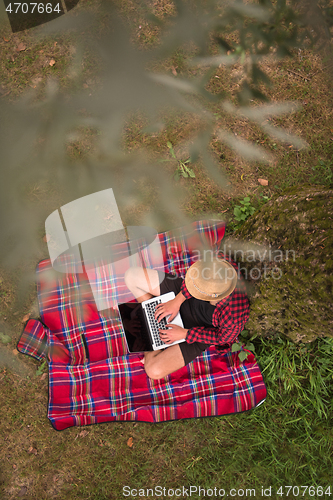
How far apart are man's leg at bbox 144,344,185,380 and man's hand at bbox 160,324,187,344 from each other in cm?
12

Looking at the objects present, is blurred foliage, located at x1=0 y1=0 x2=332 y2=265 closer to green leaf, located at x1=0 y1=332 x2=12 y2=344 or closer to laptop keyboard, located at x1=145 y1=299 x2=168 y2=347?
green leaf, located at x1=0 y1=332 x2=12 y2=344

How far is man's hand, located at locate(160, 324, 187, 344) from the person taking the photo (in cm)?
271

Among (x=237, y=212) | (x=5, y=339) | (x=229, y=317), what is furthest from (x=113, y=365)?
(x=237, y=212)

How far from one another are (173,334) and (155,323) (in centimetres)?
24

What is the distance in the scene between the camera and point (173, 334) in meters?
2.71

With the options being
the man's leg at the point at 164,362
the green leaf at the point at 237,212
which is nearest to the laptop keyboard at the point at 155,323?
the man's leg at the point at 164,362

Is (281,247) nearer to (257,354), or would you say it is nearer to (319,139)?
(257,354)

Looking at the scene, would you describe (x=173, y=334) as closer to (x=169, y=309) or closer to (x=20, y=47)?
(x=169, y=309)

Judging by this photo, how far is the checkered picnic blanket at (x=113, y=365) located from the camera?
2.94 meters

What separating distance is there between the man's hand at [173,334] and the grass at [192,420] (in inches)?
38.4

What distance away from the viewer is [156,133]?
3555 millimetres

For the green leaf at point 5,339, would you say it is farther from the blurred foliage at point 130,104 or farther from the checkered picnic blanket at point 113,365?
the blurred foliage at point 130,104

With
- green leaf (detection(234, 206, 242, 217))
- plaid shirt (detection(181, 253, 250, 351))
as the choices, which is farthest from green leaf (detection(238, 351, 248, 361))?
green leaf (detection(234, 206, 242, 217))

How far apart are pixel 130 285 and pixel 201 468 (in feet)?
7.04
